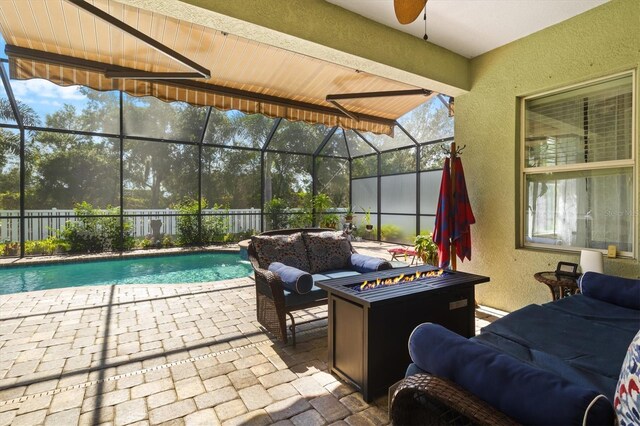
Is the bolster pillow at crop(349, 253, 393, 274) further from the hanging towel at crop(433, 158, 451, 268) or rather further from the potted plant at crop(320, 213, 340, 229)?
the potted plant at crop(320, 213, 340, 229)

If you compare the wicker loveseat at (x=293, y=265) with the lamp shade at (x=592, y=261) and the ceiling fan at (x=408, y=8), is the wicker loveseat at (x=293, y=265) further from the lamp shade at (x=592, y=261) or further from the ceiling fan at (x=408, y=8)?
the ceiling fan at (x=408, y=8)

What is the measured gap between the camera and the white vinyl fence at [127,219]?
26.5 ft

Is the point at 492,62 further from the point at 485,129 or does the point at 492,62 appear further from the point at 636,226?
the point at 636,226

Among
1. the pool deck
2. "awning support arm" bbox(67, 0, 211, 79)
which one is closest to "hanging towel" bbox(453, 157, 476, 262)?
the pool deck

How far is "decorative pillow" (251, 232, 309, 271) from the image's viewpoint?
12.1 feet

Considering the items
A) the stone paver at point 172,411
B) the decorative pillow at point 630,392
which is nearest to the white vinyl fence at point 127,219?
the stone paver at point 172,411

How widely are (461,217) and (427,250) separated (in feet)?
3.96

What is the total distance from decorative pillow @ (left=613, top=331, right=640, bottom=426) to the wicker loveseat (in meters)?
2.33

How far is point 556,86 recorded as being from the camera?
3.47m

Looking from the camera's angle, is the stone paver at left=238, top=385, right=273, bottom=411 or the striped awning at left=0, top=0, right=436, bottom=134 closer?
the stone paver at left=238, top=385, right=273, bottom=411

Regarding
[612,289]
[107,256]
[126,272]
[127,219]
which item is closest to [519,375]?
[612,289]

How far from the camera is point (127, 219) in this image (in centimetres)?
956

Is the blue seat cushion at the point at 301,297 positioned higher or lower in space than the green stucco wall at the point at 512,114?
lower

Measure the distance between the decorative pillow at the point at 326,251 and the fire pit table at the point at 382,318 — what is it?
1183 millimetres
